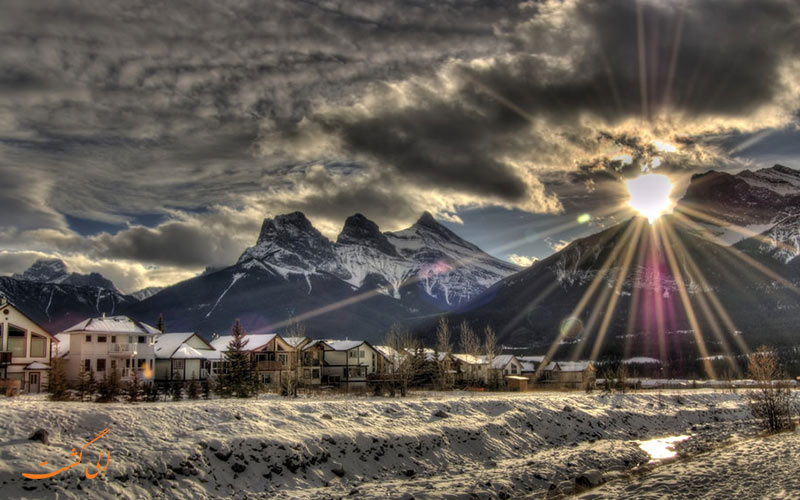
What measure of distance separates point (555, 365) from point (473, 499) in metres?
133

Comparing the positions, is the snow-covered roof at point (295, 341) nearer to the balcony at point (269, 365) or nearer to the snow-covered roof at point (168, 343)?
the balcony at point (269, 365)

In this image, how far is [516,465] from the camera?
36.9m

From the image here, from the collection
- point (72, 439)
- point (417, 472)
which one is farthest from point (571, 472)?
point (72, 439)

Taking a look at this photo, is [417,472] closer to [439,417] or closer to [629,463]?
[439,417]

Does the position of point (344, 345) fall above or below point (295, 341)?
below

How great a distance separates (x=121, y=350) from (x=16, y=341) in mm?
15723

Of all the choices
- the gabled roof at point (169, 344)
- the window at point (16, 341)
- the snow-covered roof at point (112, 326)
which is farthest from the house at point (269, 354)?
the window at point (16, 341)

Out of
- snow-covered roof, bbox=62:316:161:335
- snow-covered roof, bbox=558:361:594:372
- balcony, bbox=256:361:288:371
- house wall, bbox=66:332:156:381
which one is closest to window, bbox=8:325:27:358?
house wall, bbox=66:332:156:381

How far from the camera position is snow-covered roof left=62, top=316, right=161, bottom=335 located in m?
78.5

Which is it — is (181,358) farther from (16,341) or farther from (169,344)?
(16,341)

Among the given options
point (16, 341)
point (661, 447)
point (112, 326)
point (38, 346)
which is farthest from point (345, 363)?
point (661, 447)

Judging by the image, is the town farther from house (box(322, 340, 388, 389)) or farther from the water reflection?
the water reflection

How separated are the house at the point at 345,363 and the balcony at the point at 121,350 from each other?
116 feet

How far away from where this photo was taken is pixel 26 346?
6631 cm
